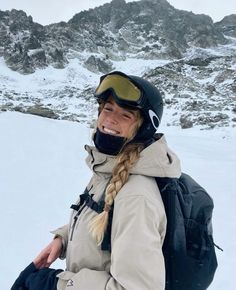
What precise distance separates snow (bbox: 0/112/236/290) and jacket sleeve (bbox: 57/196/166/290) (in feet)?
1.56

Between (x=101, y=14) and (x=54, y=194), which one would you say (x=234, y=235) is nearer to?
(x=54, y=194)

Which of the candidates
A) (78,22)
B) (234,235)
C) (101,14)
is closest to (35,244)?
(234,235)

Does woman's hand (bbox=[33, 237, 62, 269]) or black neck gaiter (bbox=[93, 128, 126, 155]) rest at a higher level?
black neck gaiter (bbox=[93, 128, 126, 155])

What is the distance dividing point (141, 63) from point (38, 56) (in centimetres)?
1084

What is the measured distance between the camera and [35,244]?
407 cm

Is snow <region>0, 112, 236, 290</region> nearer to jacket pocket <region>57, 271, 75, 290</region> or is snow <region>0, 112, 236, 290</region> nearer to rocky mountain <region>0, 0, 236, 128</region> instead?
jacket pocket <region>57, 271, 75, 290</region>

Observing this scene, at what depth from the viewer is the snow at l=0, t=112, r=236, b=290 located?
Result: 3.92 meters

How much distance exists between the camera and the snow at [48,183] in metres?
3.92

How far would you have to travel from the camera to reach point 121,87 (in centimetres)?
146

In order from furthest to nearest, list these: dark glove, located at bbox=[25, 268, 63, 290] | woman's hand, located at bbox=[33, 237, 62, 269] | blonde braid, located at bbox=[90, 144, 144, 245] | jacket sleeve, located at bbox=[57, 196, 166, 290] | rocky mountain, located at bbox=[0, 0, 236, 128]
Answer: rocky mountain, located at bbox=[0, 0, 236, 128] → woman's hand, located at bbox=[33, 237, 62, 269] → dark glove, located at bbox=[25, 268, 63, 290] → blonde braid, located at bbox=[90, 144, 144, 245] → jacket sleeve, located at bbox=[57, 196, 166, 290]

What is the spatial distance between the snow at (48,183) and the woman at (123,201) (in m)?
0.19

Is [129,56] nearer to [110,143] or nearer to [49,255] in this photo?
[49,255]

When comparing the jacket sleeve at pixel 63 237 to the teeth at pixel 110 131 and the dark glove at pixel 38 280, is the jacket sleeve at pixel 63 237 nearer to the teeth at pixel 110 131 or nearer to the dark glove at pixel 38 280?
the dark glove at pixel 38 280

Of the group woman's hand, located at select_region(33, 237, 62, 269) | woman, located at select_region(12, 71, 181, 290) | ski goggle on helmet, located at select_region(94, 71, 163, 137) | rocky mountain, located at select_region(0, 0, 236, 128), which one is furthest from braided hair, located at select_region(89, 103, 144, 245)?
rocky mountain, located at select_region(0, 0, 236, 128)
